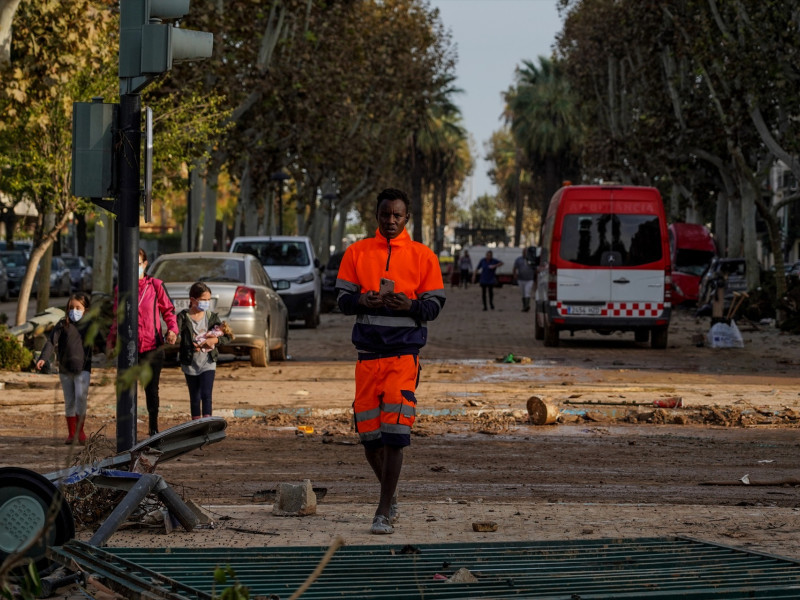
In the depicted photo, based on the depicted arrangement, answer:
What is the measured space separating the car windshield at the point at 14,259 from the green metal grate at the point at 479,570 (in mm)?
43096

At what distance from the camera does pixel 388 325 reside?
7.28 metres

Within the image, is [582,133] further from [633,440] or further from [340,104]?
[633,440]

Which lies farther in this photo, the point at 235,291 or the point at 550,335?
the point at 550,335

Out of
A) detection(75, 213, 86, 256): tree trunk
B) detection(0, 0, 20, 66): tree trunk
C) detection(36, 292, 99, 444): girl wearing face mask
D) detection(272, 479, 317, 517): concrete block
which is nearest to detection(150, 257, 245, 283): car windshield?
detection(0, 0, 20, 66): tree trunk

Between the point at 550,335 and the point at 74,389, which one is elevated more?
the point at 74,389

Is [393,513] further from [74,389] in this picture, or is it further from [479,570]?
[74,389]

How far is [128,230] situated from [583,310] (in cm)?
1619

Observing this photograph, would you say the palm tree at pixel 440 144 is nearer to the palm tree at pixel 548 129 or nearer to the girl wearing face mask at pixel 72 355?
the palm tree at pixel 548 129

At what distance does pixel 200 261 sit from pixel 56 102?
15.0 ft

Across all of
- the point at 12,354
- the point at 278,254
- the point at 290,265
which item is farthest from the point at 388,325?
the point at 278,254

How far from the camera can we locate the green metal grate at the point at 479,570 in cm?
553

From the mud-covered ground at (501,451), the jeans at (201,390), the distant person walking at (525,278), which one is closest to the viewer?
the mud-covered ground at (501,451)

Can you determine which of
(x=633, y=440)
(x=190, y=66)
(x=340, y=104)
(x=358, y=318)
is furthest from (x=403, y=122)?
(x=358, y=318)

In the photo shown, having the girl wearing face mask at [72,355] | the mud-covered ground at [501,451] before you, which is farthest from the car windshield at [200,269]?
Result: the girl wearing face mask at [72,355]
